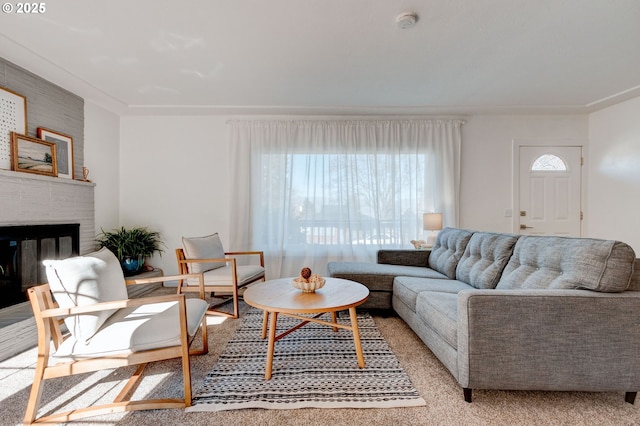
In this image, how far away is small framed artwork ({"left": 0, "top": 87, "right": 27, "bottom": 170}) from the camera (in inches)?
105

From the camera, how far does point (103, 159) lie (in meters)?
3.93

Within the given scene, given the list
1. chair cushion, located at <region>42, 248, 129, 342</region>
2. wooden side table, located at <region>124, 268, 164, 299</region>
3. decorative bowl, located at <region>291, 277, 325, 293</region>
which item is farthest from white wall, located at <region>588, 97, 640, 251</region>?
wooden side table, located at <region>124, 268, 164, 299</region>

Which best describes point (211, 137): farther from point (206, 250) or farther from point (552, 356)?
point (552, 356)

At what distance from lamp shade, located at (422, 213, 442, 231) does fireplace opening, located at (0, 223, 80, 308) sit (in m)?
4.27

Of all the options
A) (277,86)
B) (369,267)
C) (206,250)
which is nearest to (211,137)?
(277,86)

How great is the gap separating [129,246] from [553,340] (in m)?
4.30

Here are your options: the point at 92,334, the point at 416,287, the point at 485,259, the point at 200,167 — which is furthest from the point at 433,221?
the point at 92,334

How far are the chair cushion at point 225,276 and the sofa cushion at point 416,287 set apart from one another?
5.03ft

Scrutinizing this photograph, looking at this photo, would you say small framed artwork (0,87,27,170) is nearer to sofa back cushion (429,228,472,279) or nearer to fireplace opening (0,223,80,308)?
fireplace opening (0,223,80,308)

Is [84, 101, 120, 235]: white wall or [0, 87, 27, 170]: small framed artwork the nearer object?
[0, 87, 27, 170]: small framed artwork

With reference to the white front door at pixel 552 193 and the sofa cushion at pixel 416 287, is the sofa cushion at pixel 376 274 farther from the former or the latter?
the white front door at pixel 552 193

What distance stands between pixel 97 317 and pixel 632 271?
289 cm

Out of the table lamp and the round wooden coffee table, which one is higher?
the table lamp

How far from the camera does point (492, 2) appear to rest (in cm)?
200
